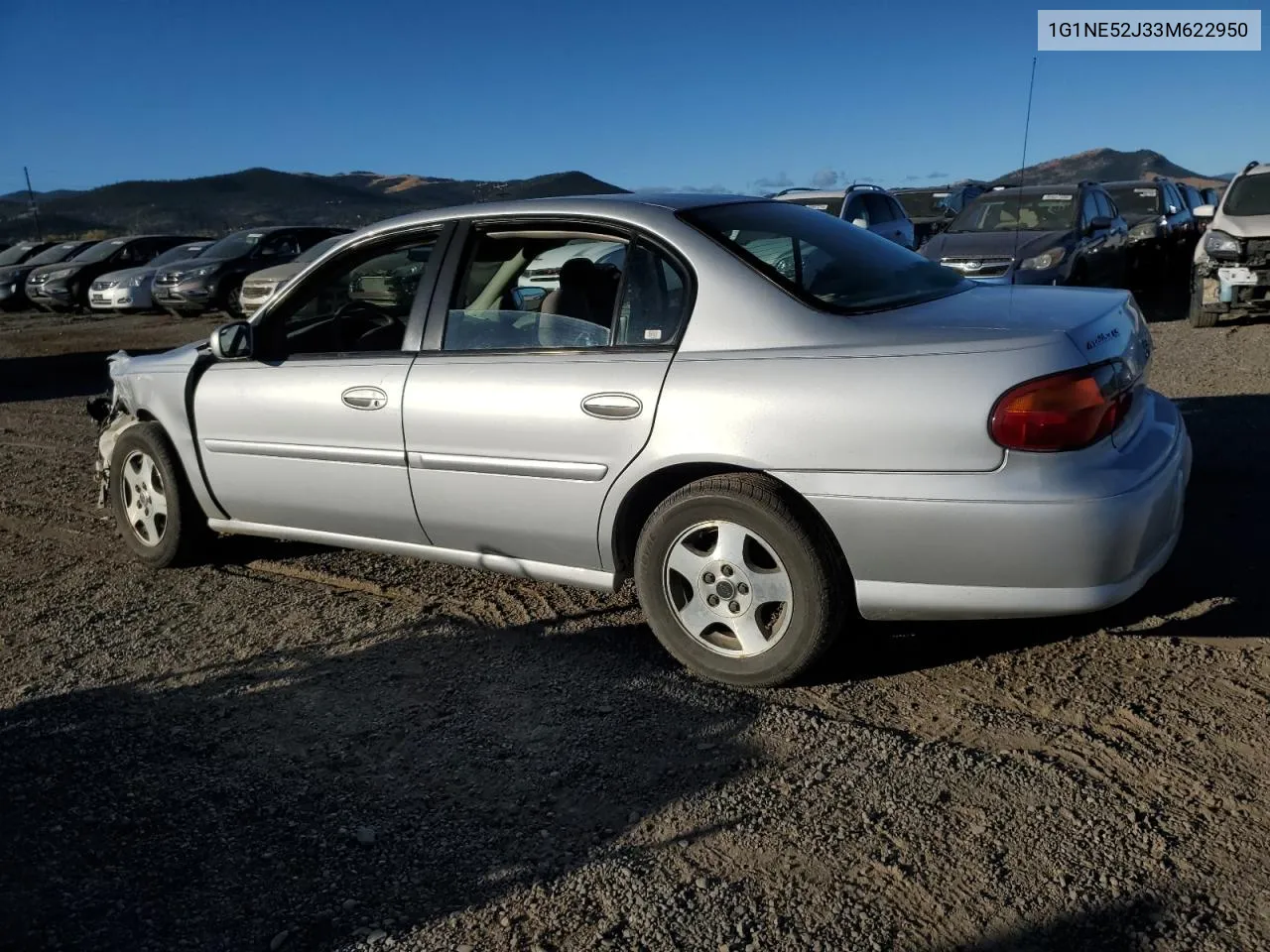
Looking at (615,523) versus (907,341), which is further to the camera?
(615,523)

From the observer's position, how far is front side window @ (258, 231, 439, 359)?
182 inches

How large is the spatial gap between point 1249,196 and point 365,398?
35.2 feet

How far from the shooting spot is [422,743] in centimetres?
348

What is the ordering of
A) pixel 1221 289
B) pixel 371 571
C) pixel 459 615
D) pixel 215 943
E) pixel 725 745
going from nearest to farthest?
pixel 215 943 → pixel 725 745 → pixel 459 615 → pixel 371 571 → pixel 1221 289

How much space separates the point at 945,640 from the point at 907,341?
4.08 feet

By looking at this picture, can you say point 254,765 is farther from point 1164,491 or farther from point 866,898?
point 1164,491

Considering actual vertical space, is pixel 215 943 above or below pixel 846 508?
below

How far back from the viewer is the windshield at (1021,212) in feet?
41.5

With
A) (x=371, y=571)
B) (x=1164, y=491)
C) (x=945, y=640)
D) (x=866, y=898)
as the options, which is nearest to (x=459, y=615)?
(x=371, y=571)

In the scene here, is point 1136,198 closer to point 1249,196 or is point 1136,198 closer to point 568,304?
point 1249,196

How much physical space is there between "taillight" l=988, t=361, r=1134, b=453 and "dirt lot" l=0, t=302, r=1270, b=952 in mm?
861

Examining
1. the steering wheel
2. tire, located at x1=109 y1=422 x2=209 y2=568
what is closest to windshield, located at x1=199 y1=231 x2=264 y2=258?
tire, located at x1=109 y1=422 x2=209 y2=568

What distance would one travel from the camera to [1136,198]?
59.6ft

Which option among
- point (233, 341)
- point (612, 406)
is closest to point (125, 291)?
point (233, 341)
